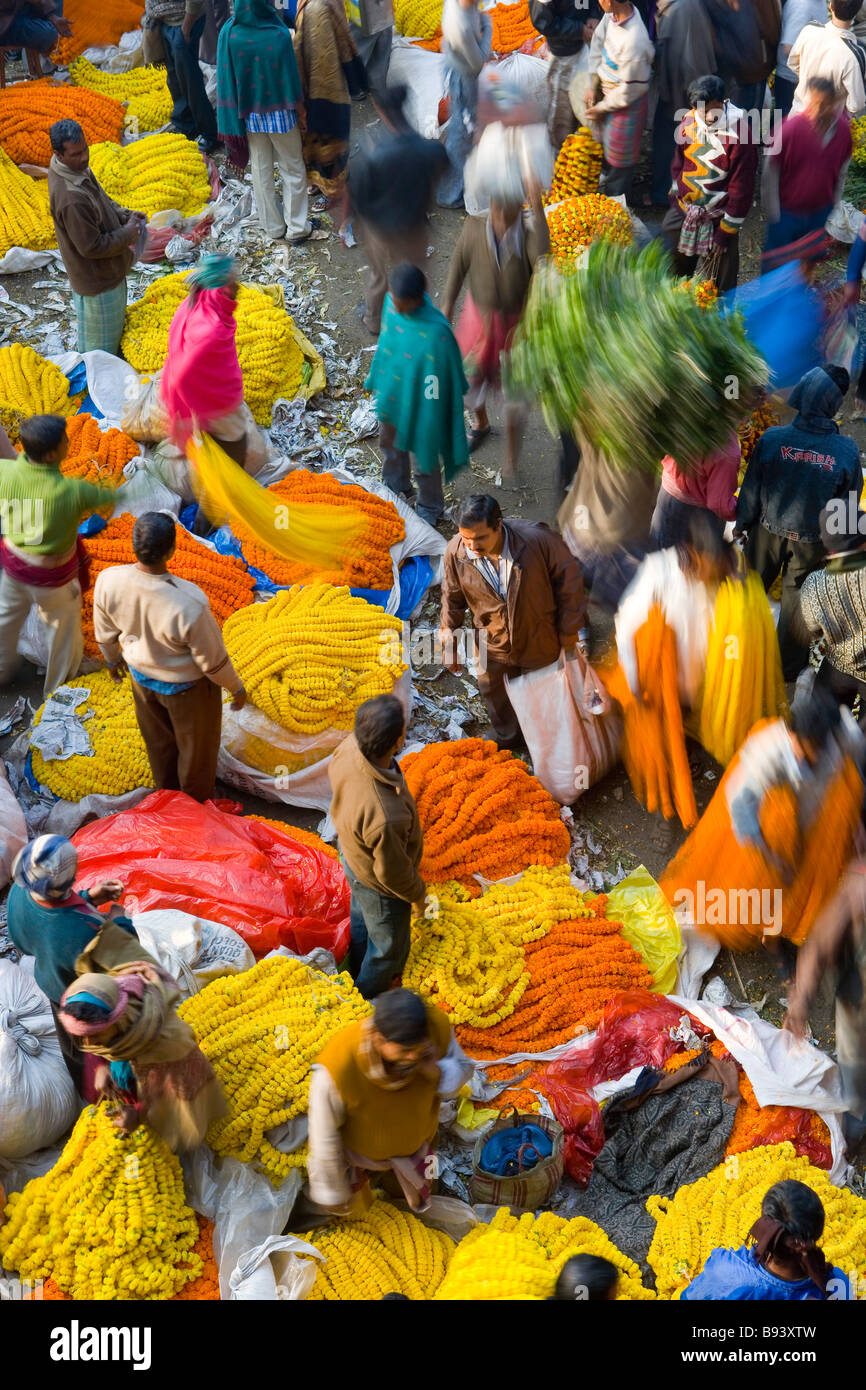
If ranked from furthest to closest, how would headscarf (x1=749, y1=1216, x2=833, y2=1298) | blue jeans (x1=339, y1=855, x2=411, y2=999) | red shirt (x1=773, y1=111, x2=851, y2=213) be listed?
red shirt (x1=773, y1=111, x2=851, y2=213) → blue jeans (x1=339, y1=855, x2=411, y2=999) → headscarf (x1=749, y1=1216, x2=833, y2=1298)

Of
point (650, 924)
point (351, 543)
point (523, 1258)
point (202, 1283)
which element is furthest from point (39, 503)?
point (523, 1258)

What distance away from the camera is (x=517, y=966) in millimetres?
4695

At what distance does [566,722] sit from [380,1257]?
7.24 ft

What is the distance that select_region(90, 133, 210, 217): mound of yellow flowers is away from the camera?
319 inches

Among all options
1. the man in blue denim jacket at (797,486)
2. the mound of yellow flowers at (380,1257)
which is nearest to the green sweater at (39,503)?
the man in blue denim jacket at (797,486)

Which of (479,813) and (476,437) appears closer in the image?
(479,813)

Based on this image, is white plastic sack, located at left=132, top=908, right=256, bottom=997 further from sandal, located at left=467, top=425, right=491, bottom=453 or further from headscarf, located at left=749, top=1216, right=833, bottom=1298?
sandal, located at left=467, top=425, right=491, bottom=453

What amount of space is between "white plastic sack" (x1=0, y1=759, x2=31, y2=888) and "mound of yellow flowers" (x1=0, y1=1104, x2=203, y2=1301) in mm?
1434

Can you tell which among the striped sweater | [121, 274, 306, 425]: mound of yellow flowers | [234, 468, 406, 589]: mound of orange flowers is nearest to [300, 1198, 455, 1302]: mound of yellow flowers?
[234, 468, 406, 589]: mound of orange flowers

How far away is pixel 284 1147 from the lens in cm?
390

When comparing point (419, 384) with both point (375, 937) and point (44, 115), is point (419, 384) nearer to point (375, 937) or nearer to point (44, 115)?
point (375, 937)

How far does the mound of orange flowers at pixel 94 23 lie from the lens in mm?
9172

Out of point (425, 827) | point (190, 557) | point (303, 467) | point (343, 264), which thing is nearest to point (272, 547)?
point (190, 557)

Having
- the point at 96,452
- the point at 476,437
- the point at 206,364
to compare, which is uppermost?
the point at 206,364
